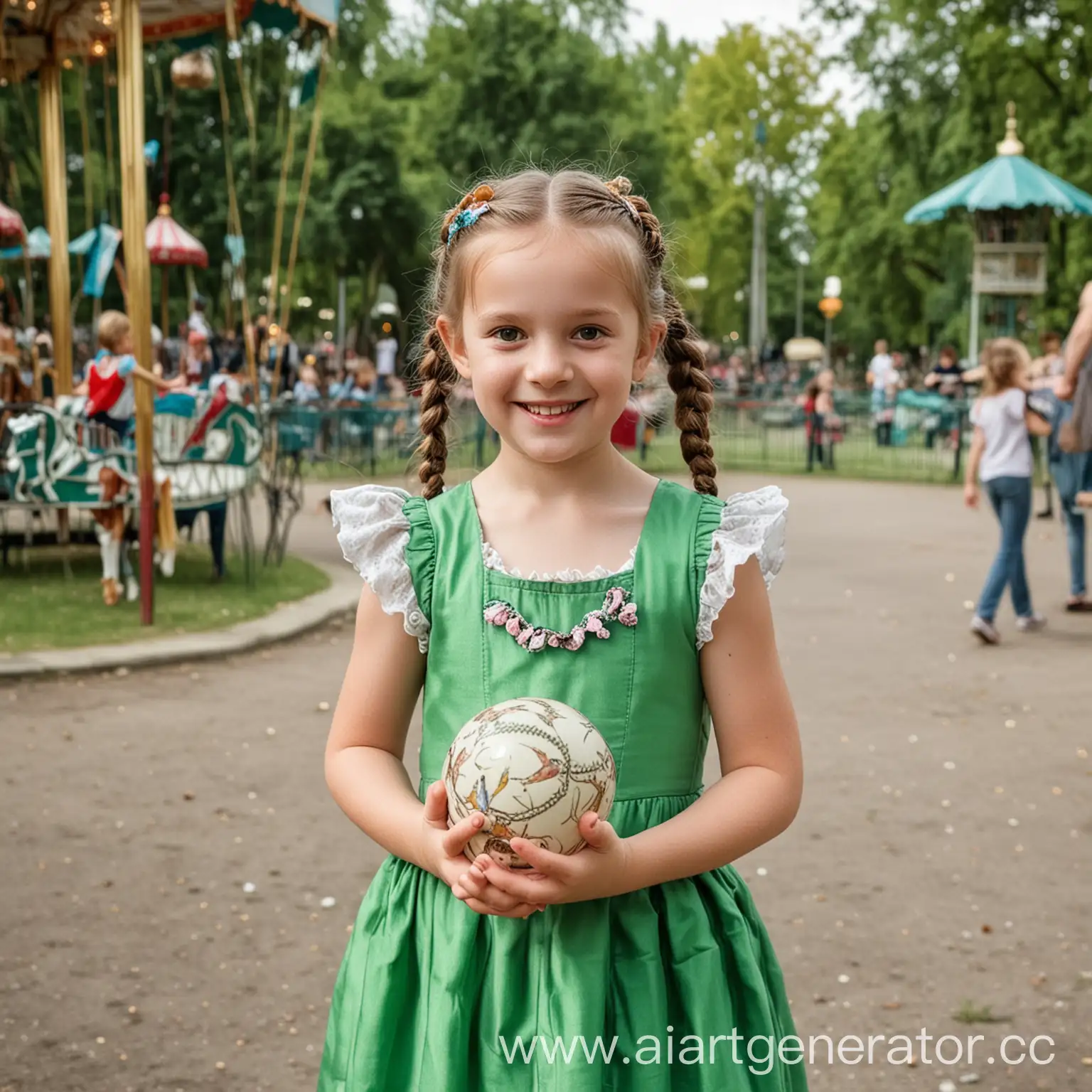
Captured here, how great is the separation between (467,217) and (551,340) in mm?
283

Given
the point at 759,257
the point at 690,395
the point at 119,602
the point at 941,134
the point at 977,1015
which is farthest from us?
the point at 759,257

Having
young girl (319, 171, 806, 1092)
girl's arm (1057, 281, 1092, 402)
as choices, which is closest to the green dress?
young girl (319, 171, 806, 1092)

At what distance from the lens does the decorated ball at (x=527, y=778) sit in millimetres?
1580

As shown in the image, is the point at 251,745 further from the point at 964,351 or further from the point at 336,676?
the point at 964,351

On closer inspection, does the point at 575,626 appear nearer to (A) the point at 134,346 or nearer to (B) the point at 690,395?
(B) the point at 690,395

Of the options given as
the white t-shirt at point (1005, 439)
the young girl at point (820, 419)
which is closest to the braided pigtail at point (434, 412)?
the white t-shirt at point (1005, 439)

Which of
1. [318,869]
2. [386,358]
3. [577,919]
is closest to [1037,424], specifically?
[318,869]

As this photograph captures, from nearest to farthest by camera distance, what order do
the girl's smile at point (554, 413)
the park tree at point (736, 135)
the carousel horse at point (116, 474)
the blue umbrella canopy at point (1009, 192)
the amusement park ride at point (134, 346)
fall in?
the girl's smile at point (554, 413) → the amusement park ride at point (134, 346) → the carousel horse at point (116, 474) → the blue umbrella canopy at point (1009, 192) → the park tree at point (736, 135)

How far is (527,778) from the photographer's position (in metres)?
1.58

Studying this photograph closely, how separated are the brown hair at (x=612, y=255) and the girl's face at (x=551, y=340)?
4cm

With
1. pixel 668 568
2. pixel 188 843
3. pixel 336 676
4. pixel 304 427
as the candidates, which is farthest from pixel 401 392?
pixel 668 568

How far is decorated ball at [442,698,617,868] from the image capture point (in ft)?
5.18

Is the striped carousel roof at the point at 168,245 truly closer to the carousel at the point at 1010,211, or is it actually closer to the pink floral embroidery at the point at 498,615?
the carousel at the point at 1010,211

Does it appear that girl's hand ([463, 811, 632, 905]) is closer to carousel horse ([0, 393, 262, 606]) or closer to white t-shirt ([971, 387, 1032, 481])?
white t-shirt ([971, 387, 1032, 481])
